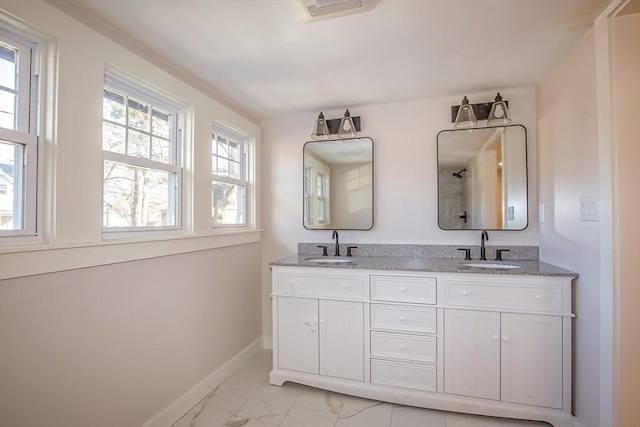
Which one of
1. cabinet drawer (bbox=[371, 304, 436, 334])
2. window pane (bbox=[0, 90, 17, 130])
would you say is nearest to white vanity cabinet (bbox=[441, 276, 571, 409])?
cabinet drawer (bbox=[371, 304, 436, 334])

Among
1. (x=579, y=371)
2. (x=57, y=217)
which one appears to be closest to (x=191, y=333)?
(x=57, y=217)

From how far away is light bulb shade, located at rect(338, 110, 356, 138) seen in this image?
8.71 ft

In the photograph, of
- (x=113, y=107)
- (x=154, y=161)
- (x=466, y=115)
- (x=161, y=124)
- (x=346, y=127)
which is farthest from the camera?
(x=346, y=127)

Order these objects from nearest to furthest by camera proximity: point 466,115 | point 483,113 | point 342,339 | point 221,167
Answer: point 342,339 → point 466,115 → point 483,113 → point 221,167

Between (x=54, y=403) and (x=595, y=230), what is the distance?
2.69 metres

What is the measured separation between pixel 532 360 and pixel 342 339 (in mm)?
1177

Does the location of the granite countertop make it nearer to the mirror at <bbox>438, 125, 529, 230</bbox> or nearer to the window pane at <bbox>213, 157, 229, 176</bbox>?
the mirror at <bbox>438, 125, 529, 230</bbox>

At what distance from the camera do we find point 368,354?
83.2 inches

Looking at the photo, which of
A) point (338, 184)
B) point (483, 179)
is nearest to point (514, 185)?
point (483, 179)

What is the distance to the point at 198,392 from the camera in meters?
2.10

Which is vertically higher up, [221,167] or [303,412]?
[221,167]

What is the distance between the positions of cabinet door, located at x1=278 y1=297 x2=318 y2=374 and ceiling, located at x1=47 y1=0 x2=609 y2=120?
5.44 ft

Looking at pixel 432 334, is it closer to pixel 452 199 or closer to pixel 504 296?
pixel 504 296

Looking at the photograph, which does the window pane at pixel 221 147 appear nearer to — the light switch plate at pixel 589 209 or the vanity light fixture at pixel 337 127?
the vanity light fixture at pixel 337 127
